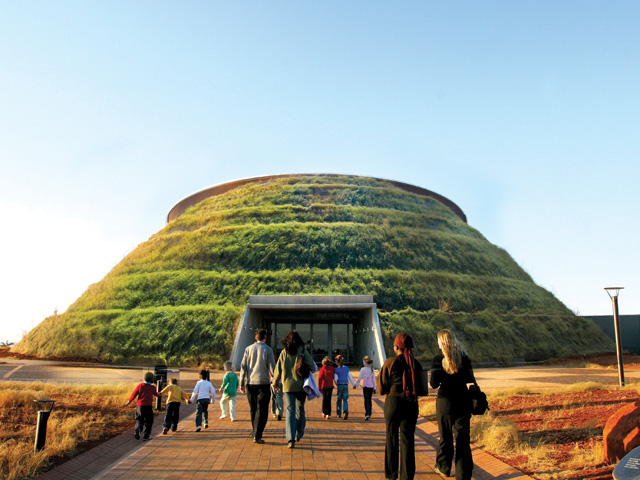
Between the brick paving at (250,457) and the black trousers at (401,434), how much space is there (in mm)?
483

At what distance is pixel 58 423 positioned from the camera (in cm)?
973

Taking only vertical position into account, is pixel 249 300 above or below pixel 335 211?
below

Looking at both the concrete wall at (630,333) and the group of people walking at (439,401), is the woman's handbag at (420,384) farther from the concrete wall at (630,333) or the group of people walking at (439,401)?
the concrete wall at (630,333)

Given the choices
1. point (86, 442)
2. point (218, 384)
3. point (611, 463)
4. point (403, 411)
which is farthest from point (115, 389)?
point (611, 463)

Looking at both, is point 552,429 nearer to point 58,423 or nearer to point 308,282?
point 58,423

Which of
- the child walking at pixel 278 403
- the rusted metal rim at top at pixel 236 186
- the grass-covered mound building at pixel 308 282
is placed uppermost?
the rusted metal rim at top at pixel 236 186

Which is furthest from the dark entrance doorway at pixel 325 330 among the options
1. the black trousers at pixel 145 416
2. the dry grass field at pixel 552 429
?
the black trousers at pixel 145 416

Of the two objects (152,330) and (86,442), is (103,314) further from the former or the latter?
(86,442)

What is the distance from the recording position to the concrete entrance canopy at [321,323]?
84.9 ft

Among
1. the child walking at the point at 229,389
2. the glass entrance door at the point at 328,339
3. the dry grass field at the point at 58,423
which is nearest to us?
the dry grass field at the point at 58,423

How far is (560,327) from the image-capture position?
32719mm

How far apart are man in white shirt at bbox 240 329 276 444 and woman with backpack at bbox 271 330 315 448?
0.16 m

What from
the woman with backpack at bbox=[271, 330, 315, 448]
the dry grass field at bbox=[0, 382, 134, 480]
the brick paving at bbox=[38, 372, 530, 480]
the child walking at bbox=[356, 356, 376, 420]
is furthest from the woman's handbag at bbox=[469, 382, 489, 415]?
the dry grass field at bbox=[0, 382, 134, 480]

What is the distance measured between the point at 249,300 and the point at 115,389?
43.2 ft
